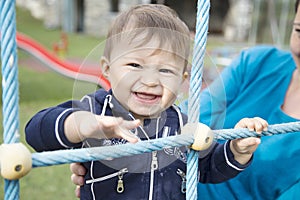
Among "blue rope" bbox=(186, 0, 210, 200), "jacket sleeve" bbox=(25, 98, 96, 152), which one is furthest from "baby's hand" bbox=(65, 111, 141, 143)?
"blue rope" bbox=(186, 0, 210, 200)

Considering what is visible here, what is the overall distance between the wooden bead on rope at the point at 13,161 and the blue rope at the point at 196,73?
272mm

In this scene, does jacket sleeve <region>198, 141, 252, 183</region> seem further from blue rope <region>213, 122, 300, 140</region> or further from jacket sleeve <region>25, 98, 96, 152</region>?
jacket sleeve <region>25, 98, 96, 152</region>

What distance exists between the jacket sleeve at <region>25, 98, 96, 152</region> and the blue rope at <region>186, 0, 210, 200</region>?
18cm

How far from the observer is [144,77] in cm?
65

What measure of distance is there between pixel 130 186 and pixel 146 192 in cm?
3

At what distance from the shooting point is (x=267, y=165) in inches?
43.7

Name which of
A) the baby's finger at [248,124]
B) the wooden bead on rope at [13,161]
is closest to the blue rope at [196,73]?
the baby's finger at [248,124]

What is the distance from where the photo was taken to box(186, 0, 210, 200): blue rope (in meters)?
0.65

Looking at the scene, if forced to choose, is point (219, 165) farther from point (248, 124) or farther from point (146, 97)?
point (146, 97)

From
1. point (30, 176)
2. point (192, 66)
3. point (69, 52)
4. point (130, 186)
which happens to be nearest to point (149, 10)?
point (192, 66)

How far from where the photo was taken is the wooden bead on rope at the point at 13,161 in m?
0.52

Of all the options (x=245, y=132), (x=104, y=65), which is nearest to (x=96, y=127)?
(x=104, y=65)

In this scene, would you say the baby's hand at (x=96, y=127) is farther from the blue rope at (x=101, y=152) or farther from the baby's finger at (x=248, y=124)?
the baby's finger at (x=248, y=124)

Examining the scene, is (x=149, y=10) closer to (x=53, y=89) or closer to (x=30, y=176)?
(x=30, y=176)
